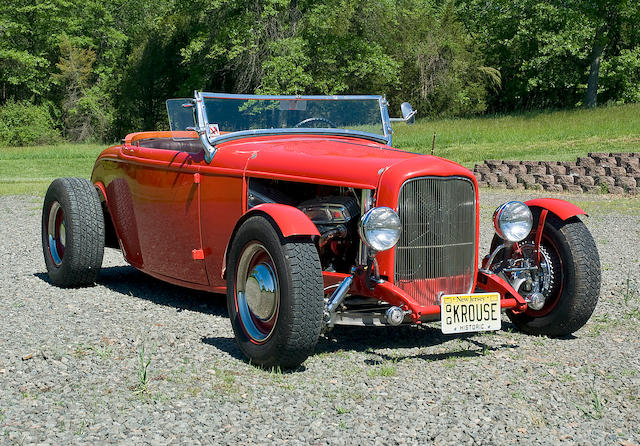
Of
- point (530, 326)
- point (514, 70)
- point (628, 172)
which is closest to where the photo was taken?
point (530, 326)

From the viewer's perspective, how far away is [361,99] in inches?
261

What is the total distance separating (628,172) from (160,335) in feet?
49.3

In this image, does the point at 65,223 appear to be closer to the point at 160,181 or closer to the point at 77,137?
the point at 160,181

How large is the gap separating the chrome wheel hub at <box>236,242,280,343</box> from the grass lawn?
15.1 metres

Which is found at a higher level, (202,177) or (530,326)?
(202,177)

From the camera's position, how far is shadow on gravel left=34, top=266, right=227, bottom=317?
6.32 m

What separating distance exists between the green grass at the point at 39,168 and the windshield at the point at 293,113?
44.3ft

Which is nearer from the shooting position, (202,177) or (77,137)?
(202,177)

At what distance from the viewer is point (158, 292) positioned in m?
6.95

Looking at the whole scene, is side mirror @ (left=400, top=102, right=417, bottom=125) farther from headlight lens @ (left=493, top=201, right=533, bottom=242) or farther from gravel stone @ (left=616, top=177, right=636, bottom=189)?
gravel stone @ (left=616, top=177, right=636, bottom=189)

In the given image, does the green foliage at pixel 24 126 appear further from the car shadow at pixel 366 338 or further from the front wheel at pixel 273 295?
the front wheel at pixel 273 295

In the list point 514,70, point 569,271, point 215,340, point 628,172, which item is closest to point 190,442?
point 215,340

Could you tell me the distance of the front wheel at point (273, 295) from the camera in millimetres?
4344

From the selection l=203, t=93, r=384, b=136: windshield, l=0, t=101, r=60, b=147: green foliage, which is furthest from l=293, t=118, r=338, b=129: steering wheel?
l=0, t=101, r=60, b=147: green foliage
